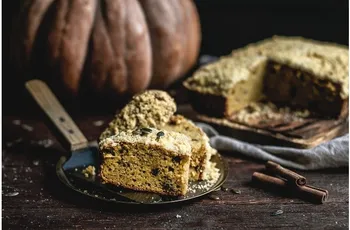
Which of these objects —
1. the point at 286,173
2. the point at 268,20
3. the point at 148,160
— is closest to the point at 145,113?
the point at 148,160

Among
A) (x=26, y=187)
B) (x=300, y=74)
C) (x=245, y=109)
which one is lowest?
(x=26, y=187)

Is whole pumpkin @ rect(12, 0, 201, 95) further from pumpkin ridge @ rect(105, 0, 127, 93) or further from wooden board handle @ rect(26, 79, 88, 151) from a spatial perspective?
wooden board handle @ rect(26, 79, 88, 151)

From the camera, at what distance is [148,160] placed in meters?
2.85

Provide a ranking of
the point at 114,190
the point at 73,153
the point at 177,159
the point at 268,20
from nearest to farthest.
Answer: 1. the point at 177,159
2. the point at 114,190
3. the point at 73,153
4. the point at 268,20

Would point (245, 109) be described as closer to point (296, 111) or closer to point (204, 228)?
point (296, 111)

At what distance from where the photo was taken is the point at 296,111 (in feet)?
12.8

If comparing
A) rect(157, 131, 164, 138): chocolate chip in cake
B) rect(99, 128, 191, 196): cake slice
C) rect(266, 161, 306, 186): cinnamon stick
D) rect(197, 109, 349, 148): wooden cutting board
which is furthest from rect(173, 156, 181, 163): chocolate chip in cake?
rect(197, 109, 349, 148): wooden cutting board

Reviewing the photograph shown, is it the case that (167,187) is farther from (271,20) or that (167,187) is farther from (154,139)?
(271,20)

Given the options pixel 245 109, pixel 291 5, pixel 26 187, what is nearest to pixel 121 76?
pixel 245 109

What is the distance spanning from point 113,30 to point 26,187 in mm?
1203

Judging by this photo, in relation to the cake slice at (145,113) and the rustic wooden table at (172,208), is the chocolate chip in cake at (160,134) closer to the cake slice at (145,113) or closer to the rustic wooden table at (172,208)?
the cake slice at (145,113)

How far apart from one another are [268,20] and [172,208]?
2688mm

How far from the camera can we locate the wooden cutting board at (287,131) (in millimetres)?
3523

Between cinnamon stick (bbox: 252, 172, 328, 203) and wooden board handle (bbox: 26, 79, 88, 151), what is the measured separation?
95 cm
